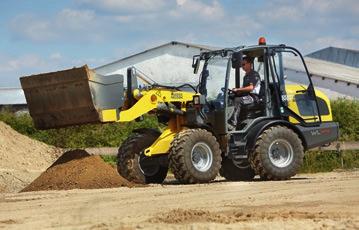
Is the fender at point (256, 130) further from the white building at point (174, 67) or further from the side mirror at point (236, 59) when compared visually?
the white building at point (174, 67)

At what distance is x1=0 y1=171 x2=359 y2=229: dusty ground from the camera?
845cm

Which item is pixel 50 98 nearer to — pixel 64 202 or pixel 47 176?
pixel 47 176

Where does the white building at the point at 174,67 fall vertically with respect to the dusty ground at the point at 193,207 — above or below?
above

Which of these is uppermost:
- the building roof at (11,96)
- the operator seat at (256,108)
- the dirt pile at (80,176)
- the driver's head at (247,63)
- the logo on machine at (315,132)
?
the building roof at (11,96)

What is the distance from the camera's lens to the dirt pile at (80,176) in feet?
45.2

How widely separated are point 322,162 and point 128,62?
16.5 metres

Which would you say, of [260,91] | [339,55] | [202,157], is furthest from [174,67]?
[339,55]

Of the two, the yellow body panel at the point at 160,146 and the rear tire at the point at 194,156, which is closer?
the rear tire at the point at 194,156

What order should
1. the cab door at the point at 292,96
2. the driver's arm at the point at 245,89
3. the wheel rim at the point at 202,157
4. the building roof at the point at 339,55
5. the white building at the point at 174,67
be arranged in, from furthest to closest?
the building roof at the point at 339,55, the white building at the point at 174,67, the cab door at the point at 292,96, the driver's arm at the point at 245,89, the wheel rim at the point at 202,157

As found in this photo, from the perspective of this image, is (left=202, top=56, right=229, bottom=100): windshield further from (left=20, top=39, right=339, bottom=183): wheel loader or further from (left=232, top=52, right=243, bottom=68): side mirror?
(left=232, top=52, right=243, bottom=68): side mirror

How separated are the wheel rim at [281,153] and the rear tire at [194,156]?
1298 millimetres

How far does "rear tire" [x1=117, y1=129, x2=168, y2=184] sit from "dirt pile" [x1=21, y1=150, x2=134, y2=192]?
1.94 feet

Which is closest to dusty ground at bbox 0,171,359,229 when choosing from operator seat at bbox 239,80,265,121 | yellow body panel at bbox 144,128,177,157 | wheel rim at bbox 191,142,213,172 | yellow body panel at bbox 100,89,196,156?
wheel rim at bbox 191,142,213,172

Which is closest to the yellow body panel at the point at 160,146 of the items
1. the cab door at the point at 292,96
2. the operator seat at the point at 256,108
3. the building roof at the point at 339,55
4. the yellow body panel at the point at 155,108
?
the yellow body panel at the point at 155,108
